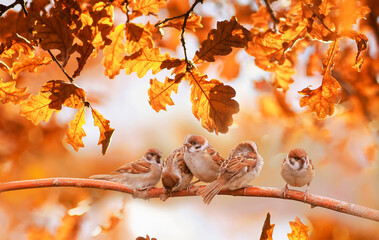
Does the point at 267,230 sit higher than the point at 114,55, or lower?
lower

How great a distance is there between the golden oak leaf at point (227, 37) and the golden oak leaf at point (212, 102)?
0.19 ft

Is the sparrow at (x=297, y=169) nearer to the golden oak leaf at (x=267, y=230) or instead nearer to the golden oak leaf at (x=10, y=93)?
the golden oak leaf at (x=267, y=230)

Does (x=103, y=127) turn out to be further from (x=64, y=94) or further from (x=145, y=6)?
(x=145, y=6)

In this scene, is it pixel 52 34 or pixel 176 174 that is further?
pixel 176 174

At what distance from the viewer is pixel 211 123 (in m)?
0.75

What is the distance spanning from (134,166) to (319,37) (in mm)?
730

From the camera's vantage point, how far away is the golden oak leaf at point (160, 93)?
2.53 ft

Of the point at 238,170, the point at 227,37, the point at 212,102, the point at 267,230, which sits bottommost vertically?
the point at 267,230

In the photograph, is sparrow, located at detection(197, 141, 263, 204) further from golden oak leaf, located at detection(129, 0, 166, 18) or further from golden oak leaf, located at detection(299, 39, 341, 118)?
golden oak leaf, located at detection(129, 0, 166, 18)

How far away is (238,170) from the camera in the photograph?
0.85m

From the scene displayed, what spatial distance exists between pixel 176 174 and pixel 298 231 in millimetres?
280

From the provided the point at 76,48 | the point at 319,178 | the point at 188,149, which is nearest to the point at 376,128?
the point at 319,178

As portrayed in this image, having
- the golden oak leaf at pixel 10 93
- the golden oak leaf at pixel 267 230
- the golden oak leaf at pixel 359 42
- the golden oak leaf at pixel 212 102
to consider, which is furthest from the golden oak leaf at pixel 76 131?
the golden oak leaf at pixel 359 42

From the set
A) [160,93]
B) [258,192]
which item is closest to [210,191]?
[258,192]
